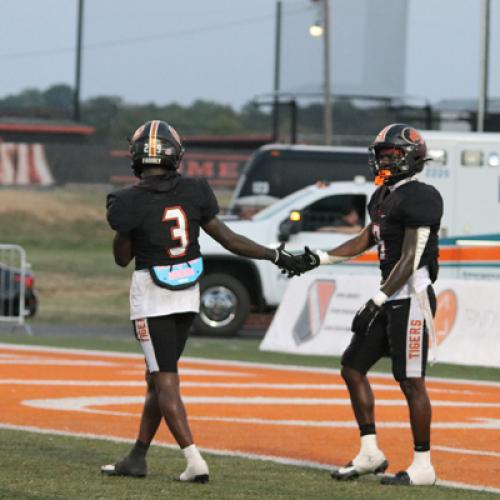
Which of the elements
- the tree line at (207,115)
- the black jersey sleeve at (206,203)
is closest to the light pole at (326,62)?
the tree line at (207,115)

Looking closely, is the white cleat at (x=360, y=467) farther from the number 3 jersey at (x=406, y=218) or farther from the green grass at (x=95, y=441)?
the number 3 jersey at (x=406, y=218)

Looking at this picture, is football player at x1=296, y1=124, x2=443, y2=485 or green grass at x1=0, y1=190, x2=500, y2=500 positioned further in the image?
football player at x1=296, y1=124, x2=443, y2=485

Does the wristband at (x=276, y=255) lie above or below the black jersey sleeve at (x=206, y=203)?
below

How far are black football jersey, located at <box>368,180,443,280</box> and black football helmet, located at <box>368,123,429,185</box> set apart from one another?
2.9 inches

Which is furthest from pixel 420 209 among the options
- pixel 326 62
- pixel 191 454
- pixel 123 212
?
pixel 326 62

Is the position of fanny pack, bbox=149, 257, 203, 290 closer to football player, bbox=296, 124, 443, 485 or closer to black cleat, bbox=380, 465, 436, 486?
football player, bbox=296, 124, 443, 485

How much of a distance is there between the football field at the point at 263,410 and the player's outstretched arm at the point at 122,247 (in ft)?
5.24

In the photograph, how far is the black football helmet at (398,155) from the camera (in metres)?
8.71

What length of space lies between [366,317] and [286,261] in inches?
26.5

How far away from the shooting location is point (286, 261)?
9031mm

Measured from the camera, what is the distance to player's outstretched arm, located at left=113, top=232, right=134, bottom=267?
838 centimetres

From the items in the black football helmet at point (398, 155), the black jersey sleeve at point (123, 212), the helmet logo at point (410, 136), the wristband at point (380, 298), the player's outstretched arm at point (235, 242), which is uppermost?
the helmet logo at point (410, 136)

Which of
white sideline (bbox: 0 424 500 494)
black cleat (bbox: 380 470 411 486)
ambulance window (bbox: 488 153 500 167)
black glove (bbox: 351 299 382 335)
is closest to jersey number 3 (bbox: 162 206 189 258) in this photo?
black glove (bbox: 351 299 382 335)

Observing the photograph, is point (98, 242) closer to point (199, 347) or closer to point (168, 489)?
point (199, 347)
